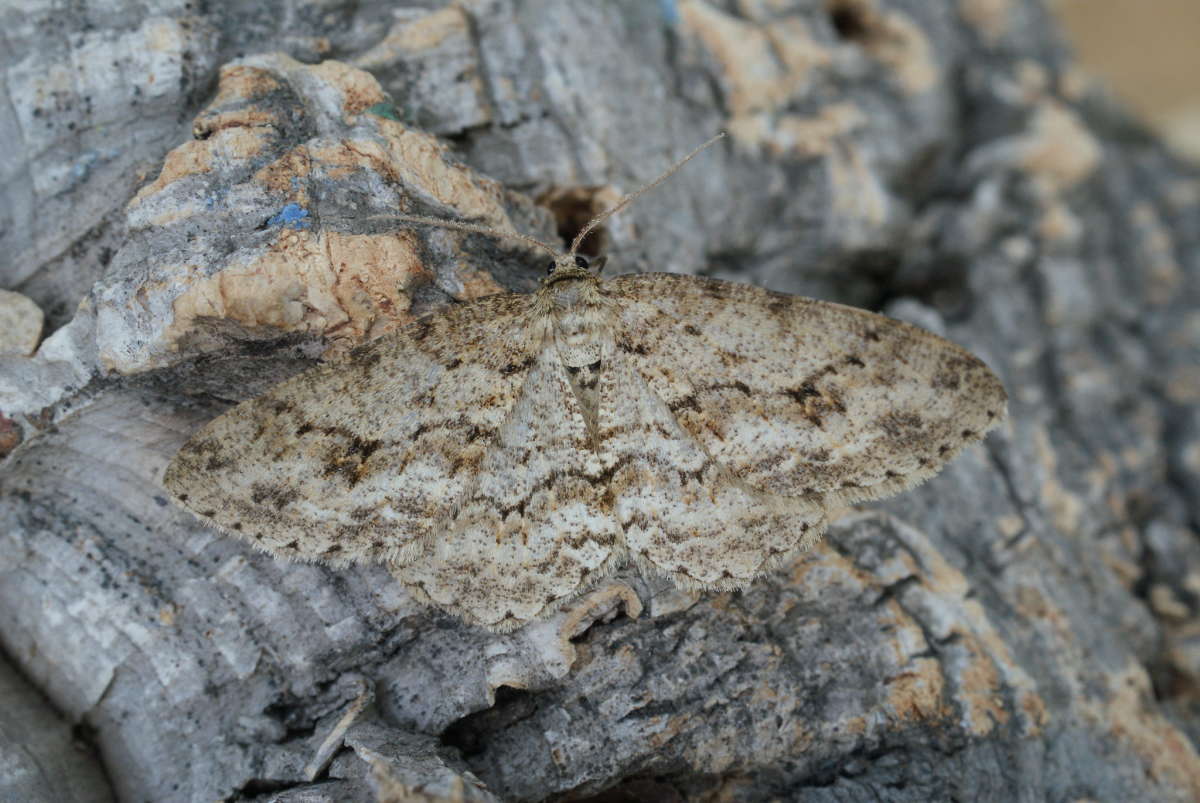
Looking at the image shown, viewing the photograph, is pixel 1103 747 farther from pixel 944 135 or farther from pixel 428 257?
pixel 944 135

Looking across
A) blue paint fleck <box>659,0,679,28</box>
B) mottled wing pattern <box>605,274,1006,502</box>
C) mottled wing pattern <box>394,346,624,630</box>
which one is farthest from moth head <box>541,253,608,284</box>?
blue paint fleck <box>659,0,679,28</box>

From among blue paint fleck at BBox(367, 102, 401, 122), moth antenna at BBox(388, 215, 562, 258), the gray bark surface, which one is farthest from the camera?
blue paint fleck at BBox(367, 102, 401, 122)

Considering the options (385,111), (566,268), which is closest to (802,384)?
(566,268)

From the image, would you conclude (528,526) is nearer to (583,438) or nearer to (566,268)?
(583,438)

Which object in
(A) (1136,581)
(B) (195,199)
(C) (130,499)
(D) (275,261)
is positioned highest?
(B) (195,199)

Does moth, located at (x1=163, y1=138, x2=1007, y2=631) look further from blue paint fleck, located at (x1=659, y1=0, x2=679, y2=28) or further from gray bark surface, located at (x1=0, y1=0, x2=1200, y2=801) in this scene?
blue paint fleck, located at (x1=659, y1=0, x2=679, y2=28)

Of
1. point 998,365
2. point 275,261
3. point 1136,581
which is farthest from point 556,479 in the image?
point 1136,581

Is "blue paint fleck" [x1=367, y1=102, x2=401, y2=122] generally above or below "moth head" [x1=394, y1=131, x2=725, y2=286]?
above
